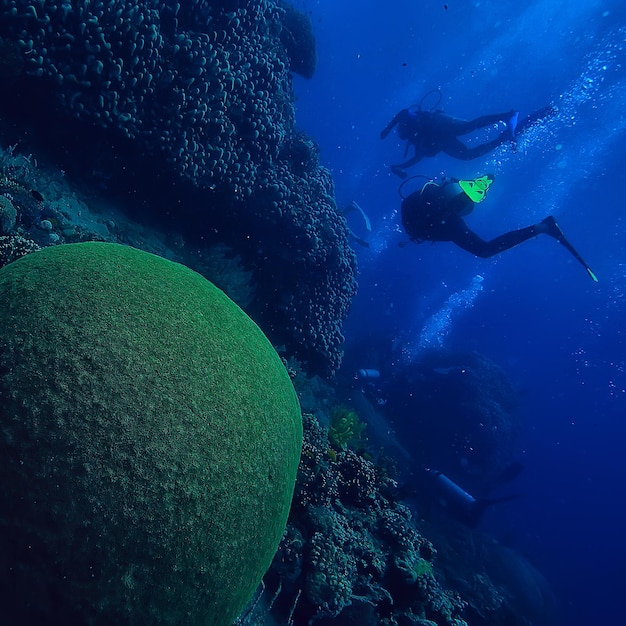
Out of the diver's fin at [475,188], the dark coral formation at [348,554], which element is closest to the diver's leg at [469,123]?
the diver's fin at [475,188]

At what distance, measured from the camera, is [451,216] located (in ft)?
30.5

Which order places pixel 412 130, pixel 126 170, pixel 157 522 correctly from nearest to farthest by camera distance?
pixel 157 522, pixel 126 170, pixel 412 130

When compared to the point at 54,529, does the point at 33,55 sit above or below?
above

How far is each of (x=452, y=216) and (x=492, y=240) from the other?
4.97 ft

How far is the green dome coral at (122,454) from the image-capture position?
182 cm

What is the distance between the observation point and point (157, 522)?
1953 millimetres

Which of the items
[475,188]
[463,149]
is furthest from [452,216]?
[463,149]

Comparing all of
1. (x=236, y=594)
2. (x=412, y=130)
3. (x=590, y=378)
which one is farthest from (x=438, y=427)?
(x=590, y=378)

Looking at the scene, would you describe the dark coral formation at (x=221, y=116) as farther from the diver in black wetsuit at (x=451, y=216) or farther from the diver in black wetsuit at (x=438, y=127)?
the diver in black wetsuit at (x=438, y=127)

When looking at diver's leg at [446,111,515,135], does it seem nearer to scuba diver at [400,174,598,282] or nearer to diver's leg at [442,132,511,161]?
diver's leg at [442,132,511,161]

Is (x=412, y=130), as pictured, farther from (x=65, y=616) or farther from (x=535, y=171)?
(x=535, y=171)

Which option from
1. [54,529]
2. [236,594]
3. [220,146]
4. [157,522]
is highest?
[220,146]

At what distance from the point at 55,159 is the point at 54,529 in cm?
645

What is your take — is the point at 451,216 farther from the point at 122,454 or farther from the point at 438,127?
the point at 122,454
